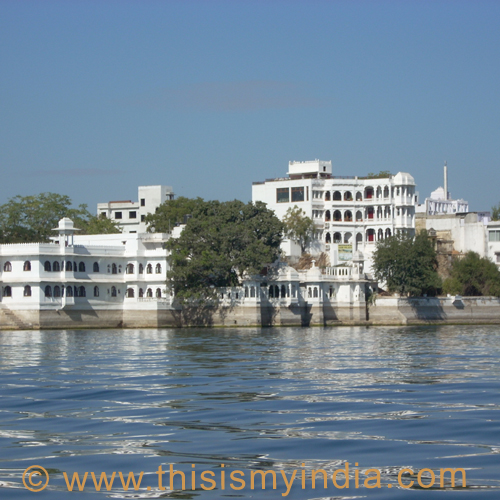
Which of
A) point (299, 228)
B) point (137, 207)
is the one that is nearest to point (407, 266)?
point (299, 228)

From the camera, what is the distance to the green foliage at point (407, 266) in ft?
224

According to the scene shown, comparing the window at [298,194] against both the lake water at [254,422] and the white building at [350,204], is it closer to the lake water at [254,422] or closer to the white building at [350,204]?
the white building at [350,204]

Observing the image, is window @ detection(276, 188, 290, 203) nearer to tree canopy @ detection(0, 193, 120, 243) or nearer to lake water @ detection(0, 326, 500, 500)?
tree canopy @ detection(0, 193, 120, 243)

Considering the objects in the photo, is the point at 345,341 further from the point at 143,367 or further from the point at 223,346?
the point at 143,367

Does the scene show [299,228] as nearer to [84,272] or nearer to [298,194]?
[298,194]

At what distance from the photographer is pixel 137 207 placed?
105m

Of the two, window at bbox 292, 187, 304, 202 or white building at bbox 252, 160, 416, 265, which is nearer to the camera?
Answer: white building at bbox 252, 160, 416, 265

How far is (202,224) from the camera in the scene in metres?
A: 65.0

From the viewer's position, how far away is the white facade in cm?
6222

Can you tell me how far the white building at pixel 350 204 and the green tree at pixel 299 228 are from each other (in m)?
1.69

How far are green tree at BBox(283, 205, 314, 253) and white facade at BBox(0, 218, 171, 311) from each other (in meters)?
14.2

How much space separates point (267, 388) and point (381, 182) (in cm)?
6343

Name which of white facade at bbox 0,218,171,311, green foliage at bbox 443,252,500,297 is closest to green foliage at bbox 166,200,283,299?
white facade at bbox 0,218,171,311

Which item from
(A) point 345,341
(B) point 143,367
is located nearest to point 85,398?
(B) point 143,367
